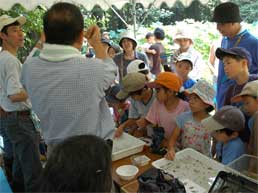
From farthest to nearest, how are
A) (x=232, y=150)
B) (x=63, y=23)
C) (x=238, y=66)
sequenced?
1. (x=238, y=66)
2. (x=232, y=150)
3. (x=63, y=23)

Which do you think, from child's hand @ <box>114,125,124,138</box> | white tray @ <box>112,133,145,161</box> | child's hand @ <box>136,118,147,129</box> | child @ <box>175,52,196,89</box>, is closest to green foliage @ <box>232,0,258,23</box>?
child @ <box>175,52,196,89</box>

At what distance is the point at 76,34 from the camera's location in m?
1.04

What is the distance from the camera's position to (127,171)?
4.39 ft

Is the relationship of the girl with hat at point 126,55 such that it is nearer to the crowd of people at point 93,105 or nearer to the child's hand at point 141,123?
the crowd of people at point 93,105

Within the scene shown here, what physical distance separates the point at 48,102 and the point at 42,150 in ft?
5.16

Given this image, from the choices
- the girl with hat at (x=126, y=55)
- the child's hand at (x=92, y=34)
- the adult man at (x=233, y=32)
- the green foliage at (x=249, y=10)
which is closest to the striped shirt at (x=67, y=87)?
the child's hand at (x=92, y=34)

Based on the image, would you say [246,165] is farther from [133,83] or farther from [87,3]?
[87,3]

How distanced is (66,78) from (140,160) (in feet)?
2.15

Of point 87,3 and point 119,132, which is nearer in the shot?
point 119,132

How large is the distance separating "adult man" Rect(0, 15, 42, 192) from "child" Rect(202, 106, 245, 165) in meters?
1.15

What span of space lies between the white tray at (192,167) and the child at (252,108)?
19 cm

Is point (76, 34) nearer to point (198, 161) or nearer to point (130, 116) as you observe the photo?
point (198, 161)

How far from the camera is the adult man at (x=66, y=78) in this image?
1.01 meters

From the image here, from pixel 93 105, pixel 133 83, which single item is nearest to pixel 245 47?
pixel 133 83
